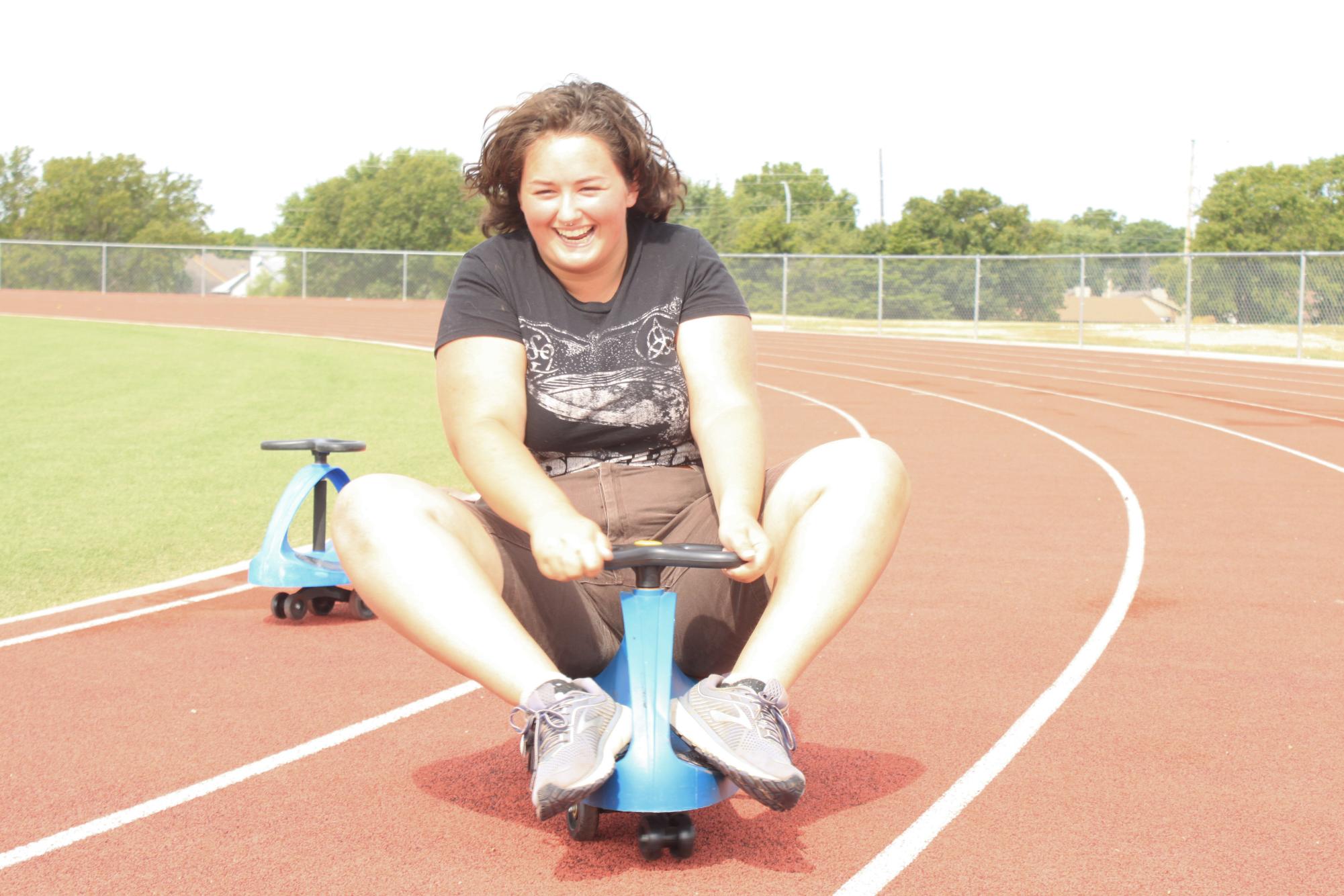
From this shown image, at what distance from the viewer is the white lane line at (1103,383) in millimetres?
14688

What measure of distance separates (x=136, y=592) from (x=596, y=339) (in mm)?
3200

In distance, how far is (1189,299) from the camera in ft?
80.0

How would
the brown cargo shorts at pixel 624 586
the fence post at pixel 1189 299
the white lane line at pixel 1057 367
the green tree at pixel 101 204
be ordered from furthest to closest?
the green tree at pixel 101 204
the fence post at pixel 1189 299
the white lane line at pixel 1057 367
the brown cargo shorts at pixel 624 586

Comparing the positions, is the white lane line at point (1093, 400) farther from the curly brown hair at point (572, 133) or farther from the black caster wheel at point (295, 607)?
the curly brown hair at point (572, 133)

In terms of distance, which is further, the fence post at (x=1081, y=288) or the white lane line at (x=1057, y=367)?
the fence post at (x=1081, y=288)

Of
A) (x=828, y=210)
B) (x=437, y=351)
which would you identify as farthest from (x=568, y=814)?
(x=828, y=210)

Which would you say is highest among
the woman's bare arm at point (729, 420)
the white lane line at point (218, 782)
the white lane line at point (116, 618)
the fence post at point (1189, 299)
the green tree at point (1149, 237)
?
the green tree at point (1149, 237)

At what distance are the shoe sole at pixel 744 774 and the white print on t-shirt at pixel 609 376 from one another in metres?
0.85

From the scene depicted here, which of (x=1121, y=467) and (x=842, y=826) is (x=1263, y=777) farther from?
(x=1121, y=467)

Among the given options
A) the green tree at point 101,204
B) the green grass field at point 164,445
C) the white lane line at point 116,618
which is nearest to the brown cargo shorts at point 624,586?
the white lane line at point 116,618

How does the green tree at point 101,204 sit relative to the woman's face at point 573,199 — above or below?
above

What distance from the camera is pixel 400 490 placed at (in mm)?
2898

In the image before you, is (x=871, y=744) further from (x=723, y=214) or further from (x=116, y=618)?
(x=723, y=214)

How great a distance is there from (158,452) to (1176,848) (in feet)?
28.4
